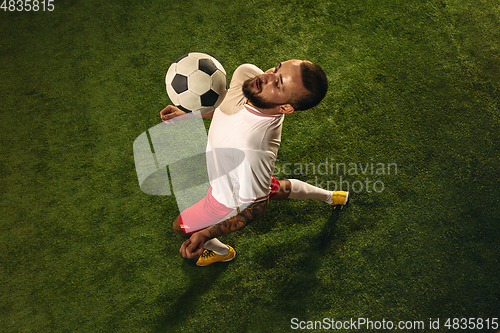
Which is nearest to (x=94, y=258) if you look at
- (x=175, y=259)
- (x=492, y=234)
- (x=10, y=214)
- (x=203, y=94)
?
(x=175, y=259)

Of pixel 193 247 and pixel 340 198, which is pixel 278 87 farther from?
pixel 340 198

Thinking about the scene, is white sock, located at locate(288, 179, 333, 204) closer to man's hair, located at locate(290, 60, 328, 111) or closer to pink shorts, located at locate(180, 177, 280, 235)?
Answer: pink shorts, located at locate(180, 177, 280, 235)

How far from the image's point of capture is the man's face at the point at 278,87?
144 cm

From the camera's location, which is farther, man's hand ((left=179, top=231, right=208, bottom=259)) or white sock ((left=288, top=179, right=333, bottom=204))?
white sock ((left=288, top=179, right=333, bottom=204))

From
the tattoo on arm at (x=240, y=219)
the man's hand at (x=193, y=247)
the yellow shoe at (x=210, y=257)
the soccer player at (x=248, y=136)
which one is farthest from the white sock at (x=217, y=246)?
the man's hand at (x=193, y=247)

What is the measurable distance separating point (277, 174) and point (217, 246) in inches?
34.0

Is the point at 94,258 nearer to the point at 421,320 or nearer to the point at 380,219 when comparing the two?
the point at 380,219

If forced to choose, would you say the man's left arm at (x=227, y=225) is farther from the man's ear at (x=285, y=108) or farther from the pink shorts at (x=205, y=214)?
the man's ear at (x=285, y=108)

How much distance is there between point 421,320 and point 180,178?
2345 millimetres

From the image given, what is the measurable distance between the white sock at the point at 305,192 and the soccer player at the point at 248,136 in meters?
0.61

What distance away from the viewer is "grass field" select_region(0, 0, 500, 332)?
94.1 inches

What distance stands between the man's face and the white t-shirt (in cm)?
7

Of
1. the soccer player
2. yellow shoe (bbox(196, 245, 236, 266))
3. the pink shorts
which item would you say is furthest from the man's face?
yellow shoe (bbox(196, 245, 236, 266))

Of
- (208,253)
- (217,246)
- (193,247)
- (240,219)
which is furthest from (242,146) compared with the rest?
(208,253)
